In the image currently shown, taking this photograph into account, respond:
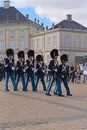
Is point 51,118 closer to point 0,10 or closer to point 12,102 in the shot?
point 12,102

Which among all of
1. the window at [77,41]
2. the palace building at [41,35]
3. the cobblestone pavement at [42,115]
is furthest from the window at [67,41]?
the cobblestone pavement at [42,115]

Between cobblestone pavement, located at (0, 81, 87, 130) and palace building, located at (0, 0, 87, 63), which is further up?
palace building, located at (0, 0, 87, 63)

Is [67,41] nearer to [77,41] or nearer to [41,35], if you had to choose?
[77,41]

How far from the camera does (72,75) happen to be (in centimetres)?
3062

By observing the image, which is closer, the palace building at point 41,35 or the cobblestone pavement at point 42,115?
the cobblestone pavement at point 42,115

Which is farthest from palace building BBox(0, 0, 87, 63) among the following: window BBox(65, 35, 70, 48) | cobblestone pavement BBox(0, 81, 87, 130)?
cobblestone pavement BBox(0, 81, 87, 130)

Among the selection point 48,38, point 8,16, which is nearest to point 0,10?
point 8,16

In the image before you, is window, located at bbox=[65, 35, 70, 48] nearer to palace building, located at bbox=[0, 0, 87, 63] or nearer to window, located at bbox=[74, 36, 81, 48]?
palace building, located at bbox=[0, 0, 87, 63]

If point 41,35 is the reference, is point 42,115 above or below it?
below

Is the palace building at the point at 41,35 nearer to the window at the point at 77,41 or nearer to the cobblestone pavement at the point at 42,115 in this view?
the window at the point at 77,41

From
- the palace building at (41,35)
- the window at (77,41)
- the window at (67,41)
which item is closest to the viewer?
the window at (67,41)

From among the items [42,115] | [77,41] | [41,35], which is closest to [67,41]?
[77,41]

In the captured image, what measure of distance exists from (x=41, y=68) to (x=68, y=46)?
61.2 m

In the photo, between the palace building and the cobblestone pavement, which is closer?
the cobblestone pavement
